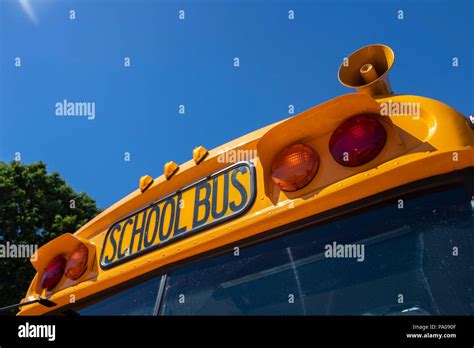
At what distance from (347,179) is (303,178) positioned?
17 centimetres

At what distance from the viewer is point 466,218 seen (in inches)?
54.6

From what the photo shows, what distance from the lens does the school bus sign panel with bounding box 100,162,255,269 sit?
189 cm

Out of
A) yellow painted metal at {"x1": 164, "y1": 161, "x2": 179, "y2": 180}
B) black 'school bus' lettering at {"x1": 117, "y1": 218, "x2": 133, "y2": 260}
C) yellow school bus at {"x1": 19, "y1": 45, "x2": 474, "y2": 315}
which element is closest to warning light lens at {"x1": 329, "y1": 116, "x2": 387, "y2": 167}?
yellow school bus at {"x1": 19, "y1": 45, "x2": 474, "y2": 315}

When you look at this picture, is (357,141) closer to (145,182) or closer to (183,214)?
(183,214)

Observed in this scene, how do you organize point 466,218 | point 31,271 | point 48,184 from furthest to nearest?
point 48,184 < point 31,271 < point 466,218

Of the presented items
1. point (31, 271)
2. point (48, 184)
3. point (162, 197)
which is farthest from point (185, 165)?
point (48, 184)

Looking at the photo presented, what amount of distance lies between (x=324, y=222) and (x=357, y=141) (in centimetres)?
30

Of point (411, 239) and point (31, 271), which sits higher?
point (31, 271)

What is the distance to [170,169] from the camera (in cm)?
232

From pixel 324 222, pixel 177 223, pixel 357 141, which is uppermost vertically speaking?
pixel 357 141

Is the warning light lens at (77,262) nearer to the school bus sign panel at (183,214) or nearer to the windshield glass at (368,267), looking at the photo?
the school bus sign panel at (183,214)

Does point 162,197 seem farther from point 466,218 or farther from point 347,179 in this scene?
point 466,218

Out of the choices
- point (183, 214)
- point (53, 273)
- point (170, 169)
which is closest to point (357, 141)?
point (183, 214)
